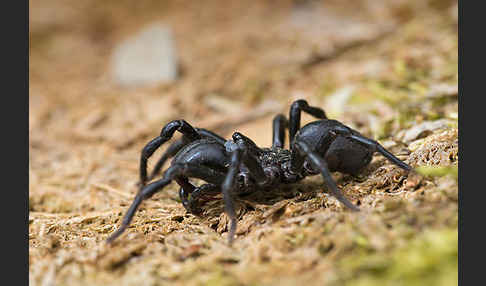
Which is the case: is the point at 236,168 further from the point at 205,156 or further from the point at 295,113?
the point at 295,113

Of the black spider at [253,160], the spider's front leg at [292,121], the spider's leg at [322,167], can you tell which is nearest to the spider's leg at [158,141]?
the black spider at [253,160]

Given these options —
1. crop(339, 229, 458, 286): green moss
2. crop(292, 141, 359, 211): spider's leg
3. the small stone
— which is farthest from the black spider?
the small stone

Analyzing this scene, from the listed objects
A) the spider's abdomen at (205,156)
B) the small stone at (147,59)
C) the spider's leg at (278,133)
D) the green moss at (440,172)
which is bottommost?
the green moss at (440,172)

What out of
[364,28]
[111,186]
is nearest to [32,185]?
[111,186]

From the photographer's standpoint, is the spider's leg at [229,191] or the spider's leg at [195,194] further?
the spider's leg at [195,194]

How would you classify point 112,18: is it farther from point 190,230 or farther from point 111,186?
point 190,230

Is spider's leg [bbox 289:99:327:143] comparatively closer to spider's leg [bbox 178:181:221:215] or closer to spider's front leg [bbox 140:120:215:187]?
spider's front leg [bbox 140:120:215:187]

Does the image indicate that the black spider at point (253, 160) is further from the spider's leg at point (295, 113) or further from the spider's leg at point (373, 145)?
the spider's leg at point (295, 113)

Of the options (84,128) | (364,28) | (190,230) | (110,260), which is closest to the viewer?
(110,260)
